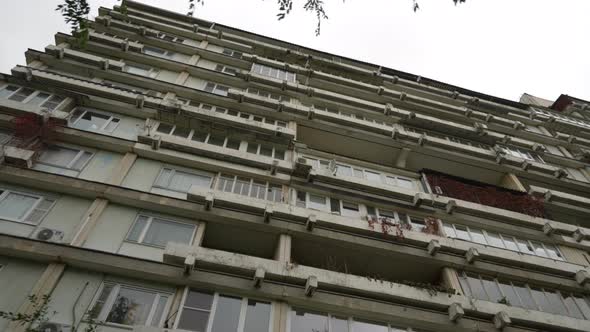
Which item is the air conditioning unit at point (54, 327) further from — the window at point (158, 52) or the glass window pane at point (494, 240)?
the window at point (158, 52)

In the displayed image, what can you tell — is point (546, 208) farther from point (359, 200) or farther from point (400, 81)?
point (400, 81)

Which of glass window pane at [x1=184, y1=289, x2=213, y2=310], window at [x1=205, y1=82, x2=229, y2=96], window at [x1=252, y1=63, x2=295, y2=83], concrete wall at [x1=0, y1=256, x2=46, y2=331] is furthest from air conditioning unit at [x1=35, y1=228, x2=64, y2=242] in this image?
window at [x1=252, y1=63, x2=295, y2=83]

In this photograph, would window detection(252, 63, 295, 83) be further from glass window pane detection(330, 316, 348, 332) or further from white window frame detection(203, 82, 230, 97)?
glass window pane detection(330, 316, 348, 332)

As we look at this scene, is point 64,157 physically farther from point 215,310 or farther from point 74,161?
point 215,310

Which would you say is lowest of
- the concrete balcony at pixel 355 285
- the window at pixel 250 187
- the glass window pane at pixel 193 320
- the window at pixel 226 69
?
the glass window pane at pixel 193 320

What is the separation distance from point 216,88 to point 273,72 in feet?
17.3

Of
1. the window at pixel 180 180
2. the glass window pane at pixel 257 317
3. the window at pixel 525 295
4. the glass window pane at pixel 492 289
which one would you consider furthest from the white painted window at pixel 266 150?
the glass window pane at pixel 492 289

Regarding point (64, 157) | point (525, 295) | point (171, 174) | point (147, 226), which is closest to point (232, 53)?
point (171, 174)

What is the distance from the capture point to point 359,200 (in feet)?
53.8

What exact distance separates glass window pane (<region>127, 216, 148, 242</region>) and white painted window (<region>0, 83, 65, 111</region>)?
7.29 metres

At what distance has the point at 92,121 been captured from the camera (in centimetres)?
1691

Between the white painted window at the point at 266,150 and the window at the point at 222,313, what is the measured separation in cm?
824

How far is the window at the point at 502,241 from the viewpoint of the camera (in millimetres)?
16438

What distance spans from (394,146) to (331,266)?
10377mm
